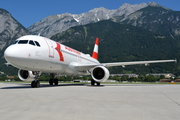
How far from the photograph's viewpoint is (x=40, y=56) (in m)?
16.3

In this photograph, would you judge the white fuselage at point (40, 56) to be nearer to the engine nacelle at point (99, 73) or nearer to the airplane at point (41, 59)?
the airplane at point (41, 59)

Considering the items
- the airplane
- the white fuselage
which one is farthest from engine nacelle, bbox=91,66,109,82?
the white fuselage

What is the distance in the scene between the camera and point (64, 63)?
2023 centimetres

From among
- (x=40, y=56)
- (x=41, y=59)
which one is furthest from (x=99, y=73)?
(x=40, y=56)

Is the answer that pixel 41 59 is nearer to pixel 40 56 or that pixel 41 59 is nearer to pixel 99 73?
pixel 40 56

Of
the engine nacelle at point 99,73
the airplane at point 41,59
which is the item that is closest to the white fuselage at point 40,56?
the airplane at point 41,59

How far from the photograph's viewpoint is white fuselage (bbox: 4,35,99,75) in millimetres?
14609

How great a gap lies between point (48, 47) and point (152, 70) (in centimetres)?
18420

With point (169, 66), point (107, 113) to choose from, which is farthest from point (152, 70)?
point (107, 113)

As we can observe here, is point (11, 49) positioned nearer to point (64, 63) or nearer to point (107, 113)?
point (64, 63)

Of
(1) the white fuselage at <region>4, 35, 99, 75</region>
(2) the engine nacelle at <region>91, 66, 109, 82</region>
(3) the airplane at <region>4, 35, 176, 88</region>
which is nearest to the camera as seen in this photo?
(1) the white fuselage at <region>4, 35, 99, 75</region>

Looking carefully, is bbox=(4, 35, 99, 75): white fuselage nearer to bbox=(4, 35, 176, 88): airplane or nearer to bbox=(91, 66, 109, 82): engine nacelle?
bbox=(4, 35, 176, 88): airplane

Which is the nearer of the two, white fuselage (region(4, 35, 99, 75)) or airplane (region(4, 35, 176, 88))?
white fuselage (region(4, 35, 99, 75))

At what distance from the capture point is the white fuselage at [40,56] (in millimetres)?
14609
